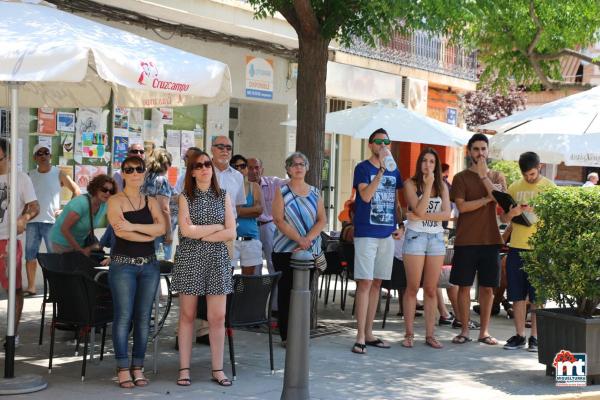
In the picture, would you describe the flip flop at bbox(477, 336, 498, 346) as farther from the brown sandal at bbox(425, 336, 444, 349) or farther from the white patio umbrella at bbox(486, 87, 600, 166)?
the white patio umbrella at bbox(486, 87, 600, 166)

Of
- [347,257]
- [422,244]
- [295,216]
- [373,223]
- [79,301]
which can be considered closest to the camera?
[79,301]

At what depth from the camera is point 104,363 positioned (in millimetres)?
8422

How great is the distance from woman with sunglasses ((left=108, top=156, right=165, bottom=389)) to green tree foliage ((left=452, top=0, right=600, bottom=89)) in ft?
27.6

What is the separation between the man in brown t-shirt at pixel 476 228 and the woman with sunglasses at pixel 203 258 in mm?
3193

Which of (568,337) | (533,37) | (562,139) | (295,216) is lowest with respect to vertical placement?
(568,337)

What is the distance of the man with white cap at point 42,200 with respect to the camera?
40.3 feet

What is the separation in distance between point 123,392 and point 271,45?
1142 centimetres

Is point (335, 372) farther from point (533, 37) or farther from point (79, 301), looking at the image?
point (533, 37)

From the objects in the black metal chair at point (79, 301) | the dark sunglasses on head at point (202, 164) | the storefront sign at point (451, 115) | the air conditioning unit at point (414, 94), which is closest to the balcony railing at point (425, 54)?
Result: the air conditioning unit at point (414, 94)

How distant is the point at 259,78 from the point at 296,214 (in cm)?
915

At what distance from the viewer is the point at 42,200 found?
1238 centimetres

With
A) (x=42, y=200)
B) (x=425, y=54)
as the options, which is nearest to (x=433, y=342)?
(x=42, y=200)

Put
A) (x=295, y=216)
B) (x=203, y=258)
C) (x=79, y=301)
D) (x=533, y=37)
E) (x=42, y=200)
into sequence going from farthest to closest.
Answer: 1. (x=533, y=37)
2. (x=42, y=200)
3. (x=295, y=216)
4. (x=79, y=301)
5. (x=203, y=258)

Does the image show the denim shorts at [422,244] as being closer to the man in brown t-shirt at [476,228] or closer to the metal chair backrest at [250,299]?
the man in brown t-shirt at [476,228]
